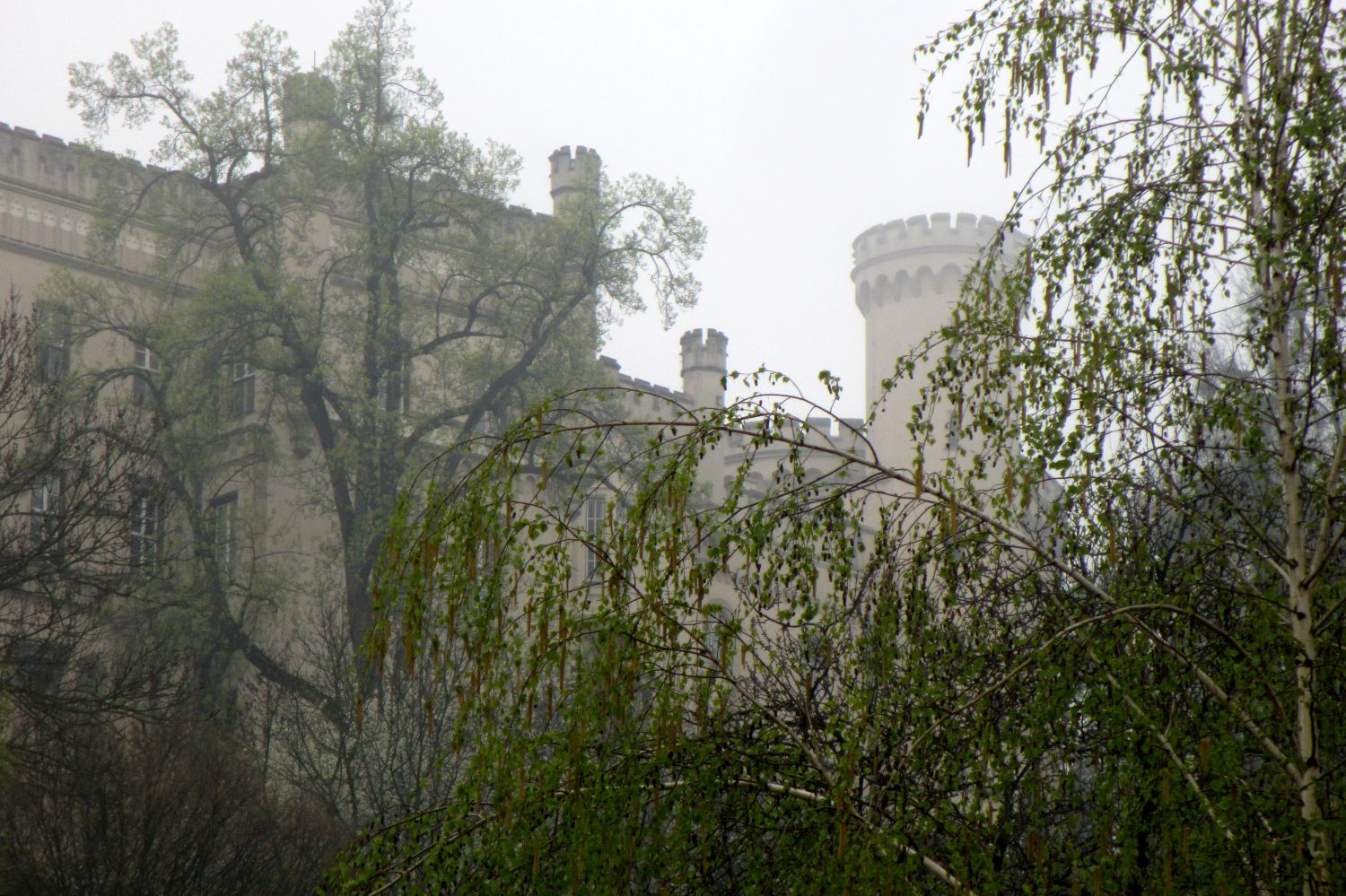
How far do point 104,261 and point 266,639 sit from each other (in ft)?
25.7

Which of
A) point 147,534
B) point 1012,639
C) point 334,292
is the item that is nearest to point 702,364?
point 334,292

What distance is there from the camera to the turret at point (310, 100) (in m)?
30.1

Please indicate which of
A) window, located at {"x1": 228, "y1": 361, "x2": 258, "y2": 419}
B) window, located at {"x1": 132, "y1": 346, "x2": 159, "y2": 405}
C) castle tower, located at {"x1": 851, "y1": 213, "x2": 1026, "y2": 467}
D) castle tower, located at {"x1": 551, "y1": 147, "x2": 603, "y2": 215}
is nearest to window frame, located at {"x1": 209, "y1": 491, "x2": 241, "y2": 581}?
window, located at {"x1": 228, "y1": 361, "x2": 258, "y2": 419}

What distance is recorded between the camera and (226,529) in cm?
3022

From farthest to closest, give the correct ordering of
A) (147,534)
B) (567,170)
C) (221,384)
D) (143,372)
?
(567,170), (221,384), (143,372), (147,534)

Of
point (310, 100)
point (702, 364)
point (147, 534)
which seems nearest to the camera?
point (147, 534)

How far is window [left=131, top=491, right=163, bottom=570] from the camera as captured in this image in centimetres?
2330

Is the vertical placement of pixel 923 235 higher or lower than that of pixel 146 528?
higher

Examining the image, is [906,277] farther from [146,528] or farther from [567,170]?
[146,528]

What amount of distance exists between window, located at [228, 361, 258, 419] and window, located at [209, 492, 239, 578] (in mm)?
1742

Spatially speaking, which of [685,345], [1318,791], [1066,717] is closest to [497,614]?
[1066,717]

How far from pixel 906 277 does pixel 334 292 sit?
21334 mm

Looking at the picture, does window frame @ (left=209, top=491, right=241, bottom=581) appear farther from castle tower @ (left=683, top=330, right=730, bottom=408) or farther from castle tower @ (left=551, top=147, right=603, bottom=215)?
castle tower @ (left=683, top=330, right=730, bottom=408)

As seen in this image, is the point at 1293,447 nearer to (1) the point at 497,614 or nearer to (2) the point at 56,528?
(1) the point at 497,614
